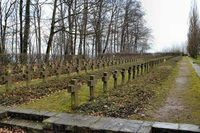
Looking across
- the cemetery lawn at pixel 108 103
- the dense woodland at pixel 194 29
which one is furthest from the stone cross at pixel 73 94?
the dense woodland at pixel 194 29

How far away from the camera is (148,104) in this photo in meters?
8.73

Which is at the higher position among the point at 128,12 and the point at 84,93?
the point at 128,12

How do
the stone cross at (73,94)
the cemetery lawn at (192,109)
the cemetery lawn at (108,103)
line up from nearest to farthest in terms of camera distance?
the cemetery lawn at (192,109) < the cemetery lawn at (108,103) < the stone cross at (73,94)

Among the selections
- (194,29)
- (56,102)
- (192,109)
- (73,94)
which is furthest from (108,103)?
(194,29)

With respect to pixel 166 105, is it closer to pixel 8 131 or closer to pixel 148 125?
pixel 148 125

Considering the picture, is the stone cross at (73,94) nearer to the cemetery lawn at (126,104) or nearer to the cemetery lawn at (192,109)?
the cemetery lawn at (126,104)

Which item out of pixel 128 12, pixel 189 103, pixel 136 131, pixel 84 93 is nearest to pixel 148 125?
pixel 136 131

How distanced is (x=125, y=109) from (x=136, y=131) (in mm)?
2267

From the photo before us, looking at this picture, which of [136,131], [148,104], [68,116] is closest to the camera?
[136,131]

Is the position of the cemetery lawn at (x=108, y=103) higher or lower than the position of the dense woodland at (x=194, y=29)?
lower

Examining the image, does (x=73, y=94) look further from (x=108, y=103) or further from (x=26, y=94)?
(x=26, y=94)

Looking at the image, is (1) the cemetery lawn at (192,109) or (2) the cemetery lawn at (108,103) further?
(2) the cemetery lawn at (108,103)

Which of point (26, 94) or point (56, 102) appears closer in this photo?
point (56, 102)

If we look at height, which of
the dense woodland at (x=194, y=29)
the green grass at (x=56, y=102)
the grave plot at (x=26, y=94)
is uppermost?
the dense woodland at (x=194, y=29)
